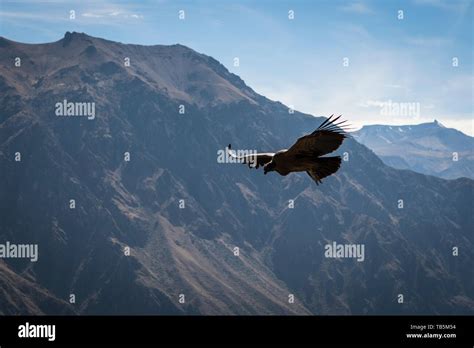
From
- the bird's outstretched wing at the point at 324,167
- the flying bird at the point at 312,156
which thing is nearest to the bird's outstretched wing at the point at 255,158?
the flying bird at the point at 312,156

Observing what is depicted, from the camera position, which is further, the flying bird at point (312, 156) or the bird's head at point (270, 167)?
the bird's head at point (270, 167)

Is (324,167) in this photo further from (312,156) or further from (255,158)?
(255,158)

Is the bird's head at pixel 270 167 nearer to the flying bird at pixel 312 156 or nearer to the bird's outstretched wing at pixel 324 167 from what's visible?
the flying bird at pixel 312 156

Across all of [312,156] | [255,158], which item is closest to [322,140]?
[312,156]

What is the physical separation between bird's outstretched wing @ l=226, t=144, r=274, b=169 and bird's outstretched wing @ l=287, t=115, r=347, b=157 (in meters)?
1.29

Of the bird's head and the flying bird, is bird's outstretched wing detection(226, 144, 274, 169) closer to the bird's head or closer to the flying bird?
the flying bird

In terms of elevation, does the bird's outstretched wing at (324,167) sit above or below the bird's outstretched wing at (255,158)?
below

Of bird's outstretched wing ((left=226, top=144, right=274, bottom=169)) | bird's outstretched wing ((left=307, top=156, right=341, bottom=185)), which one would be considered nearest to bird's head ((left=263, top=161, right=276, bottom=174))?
bird's outstretched wing ((left=226, top=144, right=274, bottom=169))

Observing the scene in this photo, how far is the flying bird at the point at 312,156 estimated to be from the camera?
1658 centimetres

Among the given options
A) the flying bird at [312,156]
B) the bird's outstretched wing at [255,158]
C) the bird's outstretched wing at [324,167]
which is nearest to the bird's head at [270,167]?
the flying bird at [312,156]
